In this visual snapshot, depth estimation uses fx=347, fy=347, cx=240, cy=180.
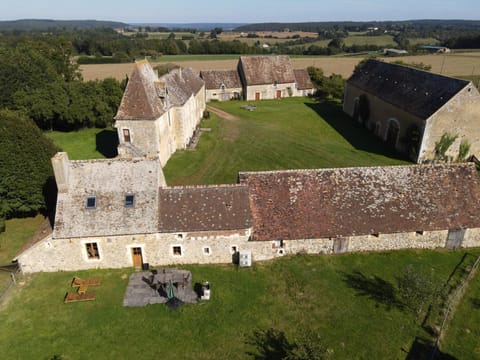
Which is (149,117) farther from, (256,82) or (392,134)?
(256,82)

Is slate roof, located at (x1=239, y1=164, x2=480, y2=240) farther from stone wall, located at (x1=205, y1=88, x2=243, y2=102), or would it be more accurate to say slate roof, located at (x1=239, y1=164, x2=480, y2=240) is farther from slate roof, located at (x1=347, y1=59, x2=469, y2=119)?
stone wall, located at (x1=205, y1=88, x2=243, y2=102)

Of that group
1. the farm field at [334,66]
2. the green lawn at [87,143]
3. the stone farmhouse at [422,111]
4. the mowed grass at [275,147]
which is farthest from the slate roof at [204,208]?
the farm field at [334,66]

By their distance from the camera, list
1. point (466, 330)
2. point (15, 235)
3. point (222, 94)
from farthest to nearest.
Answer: point (222, 94), point (15, 235), point (466, 330)

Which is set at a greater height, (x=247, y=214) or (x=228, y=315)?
(x=247, y=214)

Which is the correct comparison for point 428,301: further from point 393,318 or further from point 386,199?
point 386,199

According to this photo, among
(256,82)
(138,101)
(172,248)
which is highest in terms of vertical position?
(138,101)

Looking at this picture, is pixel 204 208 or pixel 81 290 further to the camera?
pixel 204 208

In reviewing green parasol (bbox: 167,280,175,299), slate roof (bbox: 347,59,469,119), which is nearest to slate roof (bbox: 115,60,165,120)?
green parasol (bbox: 167,280,175,299)

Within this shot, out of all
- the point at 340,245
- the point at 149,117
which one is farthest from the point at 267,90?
the point at 340,245
